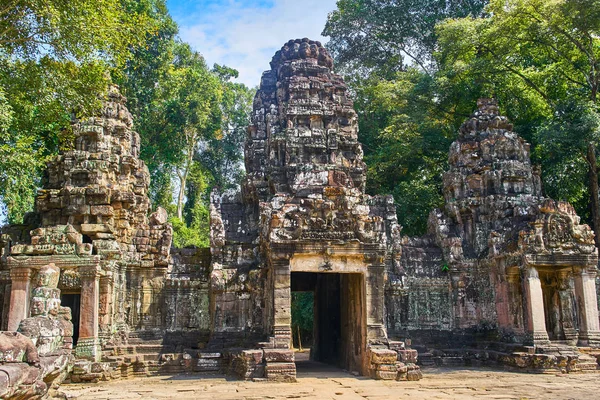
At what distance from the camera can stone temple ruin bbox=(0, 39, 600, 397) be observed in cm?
1179

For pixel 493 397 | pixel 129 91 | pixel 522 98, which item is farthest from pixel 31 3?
pixel 522 98

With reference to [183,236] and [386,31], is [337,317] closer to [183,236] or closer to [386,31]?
[183,236]

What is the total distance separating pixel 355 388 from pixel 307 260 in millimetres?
2949

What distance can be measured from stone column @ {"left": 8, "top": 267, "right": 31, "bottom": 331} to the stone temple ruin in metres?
0.03

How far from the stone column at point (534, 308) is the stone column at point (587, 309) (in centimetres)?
90

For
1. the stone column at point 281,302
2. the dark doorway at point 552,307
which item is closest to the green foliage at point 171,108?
the stone column at point 281,302

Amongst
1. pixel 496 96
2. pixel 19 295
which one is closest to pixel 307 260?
pixel 19 295

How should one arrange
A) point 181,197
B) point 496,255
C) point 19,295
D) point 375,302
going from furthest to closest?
1. point 181,197
2. point 496,255
3. point 19,295
4. point 375,302

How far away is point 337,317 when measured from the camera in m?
15.5

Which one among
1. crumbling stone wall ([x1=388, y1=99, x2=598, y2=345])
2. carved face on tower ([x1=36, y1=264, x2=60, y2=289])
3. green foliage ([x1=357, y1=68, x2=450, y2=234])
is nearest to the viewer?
carved face on tower ([x1=36, y1=264, x2=60, y2=289])

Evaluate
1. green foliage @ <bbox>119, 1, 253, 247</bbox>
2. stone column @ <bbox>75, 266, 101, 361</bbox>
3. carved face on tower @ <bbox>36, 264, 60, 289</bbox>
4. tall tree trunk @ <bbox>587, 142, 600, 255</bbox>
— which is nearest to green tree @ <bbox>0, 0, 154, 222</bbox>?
stone column @ <bbox>75, 266, 101, 361</bbox>

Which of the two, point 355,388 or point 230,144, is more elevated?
point 230,144

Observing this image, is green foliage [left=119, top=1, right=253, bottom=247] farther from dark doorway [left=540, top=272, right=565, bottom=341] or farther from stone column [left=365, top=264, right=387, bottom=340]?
dark doorway [left=540, top=272, right=565, bottom=341]

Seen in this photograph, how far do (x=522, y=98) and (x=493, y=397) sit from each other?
1522cm
